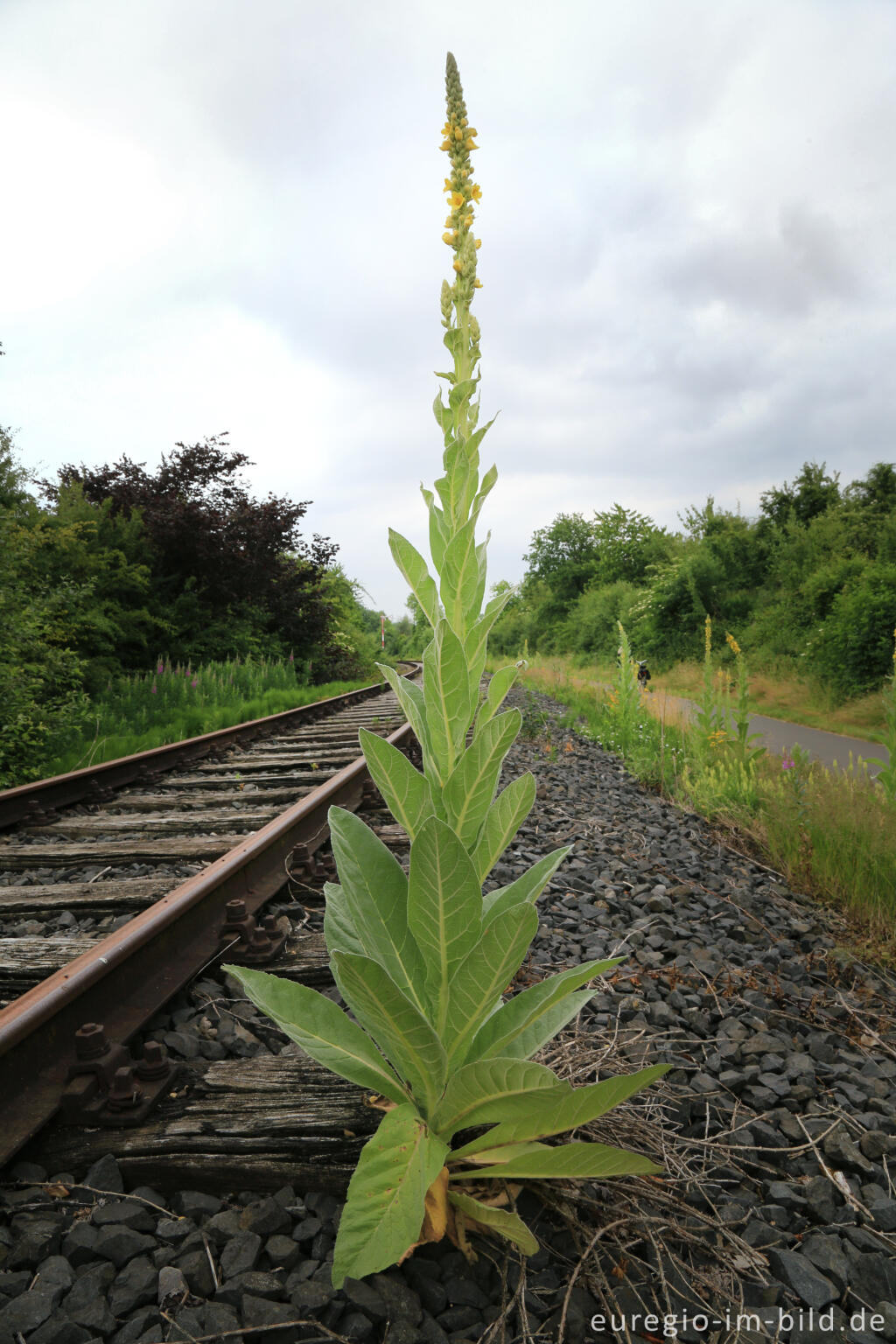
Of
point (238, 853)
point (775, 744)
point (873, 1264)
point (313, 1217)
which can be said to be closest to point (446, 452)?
point (313, 1217)

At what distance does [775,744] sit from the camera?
29.4ft

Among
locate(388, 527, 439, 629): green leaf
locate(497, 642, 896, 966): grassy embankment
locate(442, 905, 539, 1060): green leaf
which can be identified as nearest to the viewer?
locate(442, 905, 539, 1060): green leaf

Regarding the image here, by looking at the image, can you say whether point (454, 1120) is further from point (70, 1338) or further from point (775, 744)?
point (775, 744)

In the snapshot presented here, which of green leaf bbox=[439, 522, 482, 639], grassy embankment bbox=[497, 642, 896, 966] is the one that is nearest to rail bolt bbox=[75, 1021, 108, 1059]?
green leaf bbox=[439, 522, 482, 639]

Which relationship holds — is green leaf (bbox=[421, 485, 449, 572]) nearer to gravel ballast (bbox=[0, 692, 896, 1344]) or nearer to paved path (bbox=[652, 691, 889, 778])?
gravel ballast (bbox=[0, 692, 896, 1344])

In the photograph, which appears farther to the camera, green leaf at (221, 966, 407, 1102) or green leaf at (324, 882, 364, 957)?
green leaf at (324, 882, 364, 957)

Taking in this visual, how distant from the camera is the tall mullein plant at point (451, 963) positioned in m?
1.00

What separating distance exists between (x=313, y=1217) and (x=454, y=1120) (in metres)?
0.31

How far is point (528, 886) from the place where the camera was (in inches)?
51.2

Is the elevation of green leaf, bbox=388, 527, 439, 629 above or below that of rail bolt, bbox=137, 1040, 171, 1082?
above

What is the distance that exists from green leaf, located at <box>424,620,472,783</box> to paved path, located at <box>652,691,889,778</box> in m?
6.98

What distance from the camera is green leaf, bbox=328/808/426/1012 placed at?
122 cm

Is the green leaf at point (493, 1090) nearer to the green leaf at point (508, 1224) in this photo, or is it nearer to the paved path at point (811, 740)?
the green leaf at point (508, 1224)

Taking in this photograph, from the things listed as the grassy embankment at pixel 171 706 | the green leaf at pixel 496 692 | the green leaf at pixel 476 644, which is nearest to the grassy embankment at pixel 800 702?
the grassy embankment at pixel 171 706
